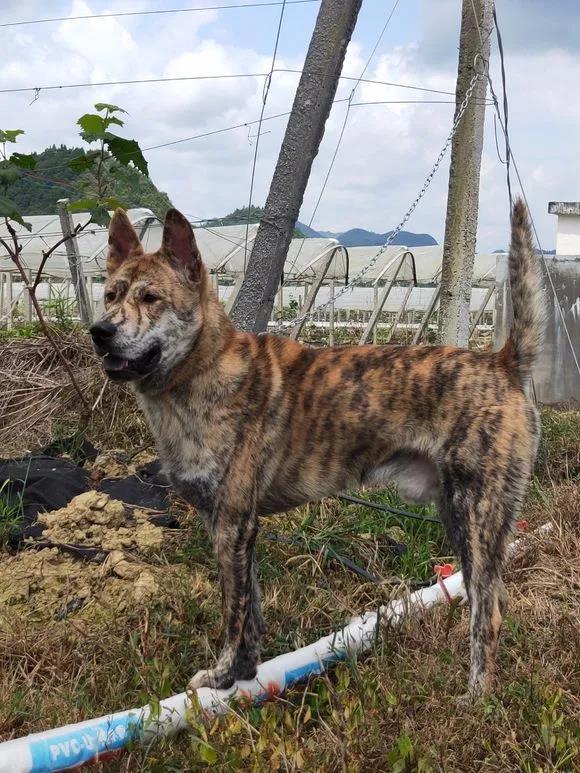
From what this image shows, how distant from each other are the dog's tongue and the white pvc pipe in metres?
1.35

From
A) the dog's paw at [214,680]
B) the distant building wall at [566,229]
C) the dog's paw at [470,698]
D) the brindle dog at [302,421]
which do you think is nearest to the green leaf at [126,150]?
the brindle dog at [302,421]

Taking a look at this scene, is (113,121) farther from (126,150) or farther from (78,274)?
(78,274)

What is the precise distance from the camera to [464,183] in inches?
287

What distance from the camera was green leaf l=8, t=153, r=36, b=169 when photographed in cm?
558

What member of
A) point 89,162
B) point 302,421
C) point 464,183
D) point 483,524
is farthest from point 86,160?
point 483,524

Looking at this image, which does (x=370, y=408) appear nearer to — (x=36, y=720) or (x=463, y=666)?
(x=463, y=666)

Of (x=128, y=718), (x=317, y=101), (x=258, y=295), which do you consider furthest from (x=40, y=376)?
(x=128, y=718)

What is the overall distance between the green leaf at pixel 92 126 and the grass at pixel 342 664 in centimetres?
242

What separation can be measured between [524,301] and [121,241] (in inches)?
76.0

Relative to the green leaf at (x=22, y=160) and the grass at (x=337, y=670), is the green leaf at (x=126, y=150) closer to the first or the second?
the green leaf at (x=22, y=160)

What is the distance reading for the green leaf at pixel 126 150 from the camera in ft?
18.7

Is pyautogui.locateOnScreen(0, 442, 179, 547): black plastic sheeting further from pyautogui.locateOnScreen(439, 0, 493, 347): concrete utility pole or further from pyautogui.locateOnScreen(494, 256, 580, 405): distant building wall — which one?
pyautogui.locateOnScreen(494, 256, 580, 405): distant building wall

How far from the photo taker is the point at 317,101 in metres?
5.96

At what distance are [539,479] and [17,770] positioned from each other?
4483 millimetres
